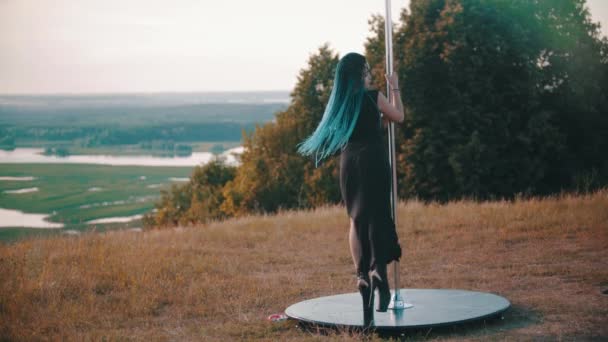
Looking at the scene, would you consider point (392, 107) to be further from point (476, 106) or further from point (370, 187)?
point (476, 106)

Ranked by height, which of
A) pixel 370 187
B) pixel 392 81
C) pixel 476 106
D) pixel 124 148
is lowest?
pixel 124 148

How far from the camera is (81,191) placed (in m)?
34.2

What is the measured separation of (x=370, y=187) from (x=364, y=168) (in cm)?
18

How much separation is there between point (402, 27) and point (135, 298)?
2644 centimetres

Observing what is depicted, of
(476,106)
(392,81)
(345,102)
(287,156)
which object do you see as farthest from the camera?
(287,156)

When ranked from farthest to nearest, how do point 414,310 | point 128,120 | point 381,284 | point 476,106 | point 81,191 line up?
point 128,120, point 81,191, point 476,106, point 414,310, point 381,284

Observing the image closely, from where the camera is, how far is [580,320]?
700 cm

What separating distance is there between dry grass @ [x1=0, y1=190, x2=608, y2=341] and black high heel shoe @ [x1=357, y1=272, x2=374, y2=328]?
25 centimetres

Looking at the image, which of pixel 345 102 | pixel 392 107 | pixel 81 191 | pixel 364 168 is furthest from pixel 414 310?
pixel 81 191

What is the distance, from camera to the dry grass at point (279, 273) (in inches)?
286

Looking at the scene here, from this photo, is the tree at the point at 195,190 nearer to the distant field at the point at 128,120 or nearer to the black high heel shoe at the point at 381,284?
the distant field at the point at 128,120

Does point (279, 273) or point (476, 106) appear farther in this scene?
point (476, 106)

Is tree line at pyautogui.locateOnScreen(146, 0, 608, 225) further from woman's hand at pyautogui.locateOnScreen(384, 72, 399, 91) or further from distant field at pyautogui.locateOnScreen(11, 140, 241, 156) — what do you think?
woman's hand at pyautogui.locateOnScreen(384, 72, 399, 91)

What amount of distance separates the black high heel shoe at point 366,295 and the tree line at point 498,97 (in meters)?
22.5
